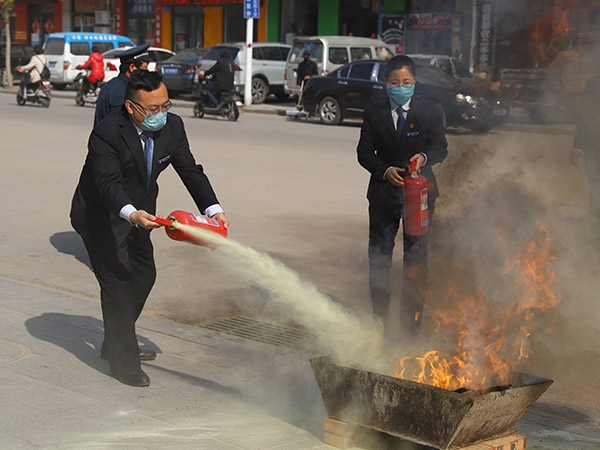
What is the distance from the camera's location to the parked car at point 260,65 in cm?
2936

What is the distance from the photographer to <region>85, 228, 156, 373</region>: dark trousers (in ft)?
17.3

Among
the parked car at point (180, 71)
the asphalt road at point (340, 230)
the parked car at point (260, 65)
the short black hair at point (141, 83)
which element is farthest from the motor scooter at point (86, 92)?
the short black hair at point (141, 83)

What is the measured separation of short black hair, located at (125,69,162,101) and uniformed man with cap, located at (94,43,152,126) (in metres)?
2.61

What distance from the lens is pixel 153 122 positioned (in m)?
5.07

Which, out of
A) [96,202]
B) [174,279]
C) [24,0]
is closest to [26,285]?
[174,279]

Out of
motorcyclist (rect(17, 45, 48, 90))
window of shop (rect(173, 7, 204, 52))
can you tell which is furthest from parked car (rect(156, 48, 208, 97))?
window of shop (rect(173, 7, 204, 52))

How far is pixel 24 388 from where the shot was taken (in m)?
5.10

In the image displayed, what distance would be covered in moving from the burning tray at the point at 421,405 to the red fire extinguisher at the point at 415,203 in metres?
1.45

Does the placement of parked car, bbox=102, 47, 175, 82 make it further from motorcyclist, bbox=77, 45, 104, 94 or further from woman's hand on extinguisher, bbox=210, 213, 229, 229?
woman's hand on extinguisher, bbox=210, 213, 229, 229

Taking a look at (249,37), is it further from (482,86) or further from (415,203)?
(415,203)

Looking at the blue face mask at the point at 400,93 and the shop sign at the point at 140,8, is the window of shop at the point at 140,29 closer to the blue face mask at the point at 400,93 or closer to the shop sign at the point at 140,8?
the shop sign at the point at 140,8

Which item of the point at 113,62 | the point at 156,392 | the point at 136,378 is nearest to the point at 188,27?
the point at 113,62

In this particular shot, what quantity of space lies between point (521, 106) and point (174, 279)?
374 centimetres

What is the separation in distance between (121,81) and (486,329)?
4244mm
